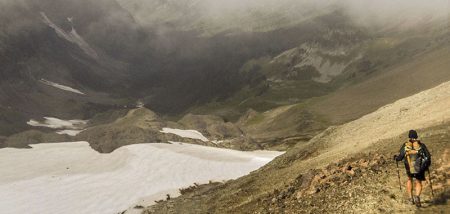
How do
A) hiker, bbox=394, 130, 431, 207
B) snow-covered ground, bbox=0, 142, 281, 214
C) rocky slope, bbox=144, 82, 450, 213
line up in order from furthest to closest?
snow-covered ground, bbox=0, 142, 281, 214
rocky slope, bbox=144, 82, 450, 213
hiker, bbox=394, 130, 431, 207

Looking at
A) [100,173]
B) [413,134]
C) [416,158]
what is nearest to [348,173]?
[416,158]

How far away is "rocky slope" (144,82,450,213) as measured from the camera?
29844 mm

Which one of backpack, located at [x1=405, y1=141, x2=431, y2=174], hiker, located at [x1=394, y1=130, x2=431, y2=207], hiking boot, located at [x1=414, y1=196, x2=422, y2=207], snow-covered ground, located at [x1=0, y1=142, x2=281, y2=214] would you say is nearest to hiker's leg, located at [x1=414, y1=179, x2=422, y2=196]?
hiker, located at [x1=394, y1=130, x2=431, y2=207]

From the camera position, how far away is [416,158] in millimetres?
25516

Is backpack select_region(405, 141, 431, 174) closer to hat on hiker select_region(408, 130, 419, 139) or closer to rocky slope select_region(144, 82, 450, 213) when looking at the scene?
hat on hiker select_region(408, 130, 419, 139)

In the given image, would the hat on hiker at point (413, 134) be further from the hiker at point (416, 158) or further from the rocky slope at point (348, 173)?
the rocky slope at point (348, 173)

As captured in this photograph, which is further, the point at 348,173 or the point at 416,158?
the point at 348,173

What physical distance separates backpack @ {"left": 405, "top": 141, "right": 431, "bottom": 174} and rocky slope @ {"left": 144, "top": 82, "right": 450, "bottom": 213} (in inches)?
83.4

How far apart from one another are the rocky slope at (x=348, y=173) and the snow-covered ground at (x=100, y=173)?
35.7ft

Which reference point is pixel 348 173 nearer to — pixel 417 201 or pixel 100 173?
pixel 417 201

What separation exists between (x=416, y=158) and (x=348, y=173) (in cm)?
851

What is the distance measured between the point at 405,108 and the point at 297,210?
2302 centimetres

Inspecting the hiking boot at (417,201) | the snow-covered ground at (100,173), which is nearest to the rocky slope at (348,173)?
the hiking boot at (417,201)

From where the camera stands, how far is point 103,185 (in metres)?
65.2
